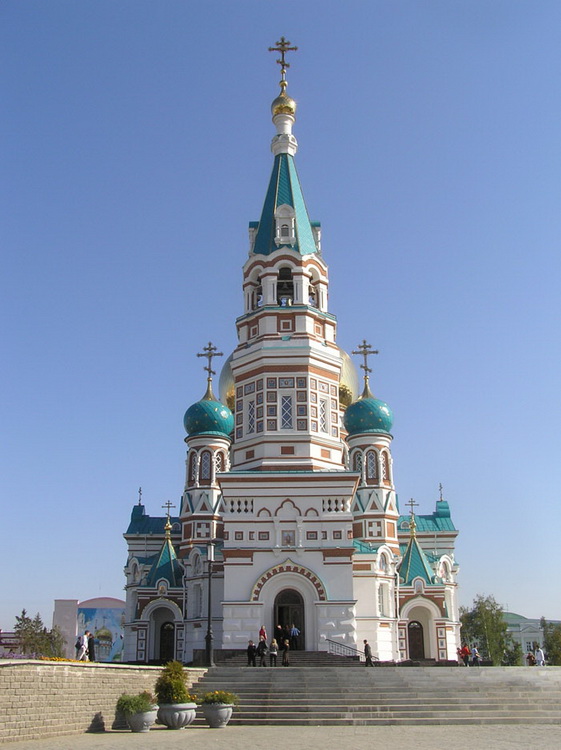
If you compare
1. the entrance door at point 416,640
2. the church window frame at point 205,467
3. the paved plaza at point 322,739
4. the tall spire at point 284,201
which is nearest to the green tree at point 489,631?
the entrance door at point 416,640

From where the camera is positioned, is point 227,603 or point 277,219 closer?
point 227,603

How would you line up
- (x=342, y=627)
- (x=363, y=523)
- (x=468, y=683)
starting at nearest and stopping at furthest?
(x=468, y=683) → (x=342, y=627) → (x=363, y=523)

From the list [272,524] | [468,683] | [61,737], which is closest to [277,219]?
[272,524]

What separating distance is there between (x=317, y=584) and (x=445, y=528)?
19214 mm

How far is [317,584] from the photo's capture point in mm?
26438

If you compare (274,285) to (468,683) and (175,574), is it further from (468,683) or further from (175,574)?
(468,683)

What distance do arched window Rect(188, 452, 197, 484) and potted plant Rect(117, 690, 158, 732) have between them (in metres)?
21.5

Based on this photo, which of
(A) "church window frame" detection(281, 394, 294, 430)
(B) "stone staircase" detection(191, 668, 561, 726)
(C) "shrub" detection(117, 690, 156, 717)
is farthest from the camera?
(A) "church window frame" detection(281, 394, 294, 430)

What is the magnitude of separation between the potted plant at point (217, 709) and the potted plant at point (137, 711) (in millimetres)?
1363

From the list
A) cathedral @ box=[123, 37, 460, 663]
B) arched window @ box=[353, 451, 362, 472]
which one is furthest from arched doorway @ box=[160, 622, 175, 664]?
arched window @ box=[353, 451, 362, 472]

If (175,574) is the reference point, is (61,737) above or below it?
below

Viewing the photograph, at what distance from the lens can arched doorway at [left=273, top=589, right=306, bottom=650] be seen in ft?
86.9

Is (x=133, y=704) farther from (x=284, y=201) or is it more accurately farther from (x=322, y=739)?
(x=284, y=201)

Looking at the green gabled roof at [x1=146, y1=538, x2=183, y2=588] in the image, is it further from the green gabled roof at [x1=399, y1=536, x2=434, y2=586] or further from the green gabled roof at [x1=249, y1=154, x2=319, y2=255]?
the green gabled roof at [x1=249, y1=154, x2=319, y2=255]
